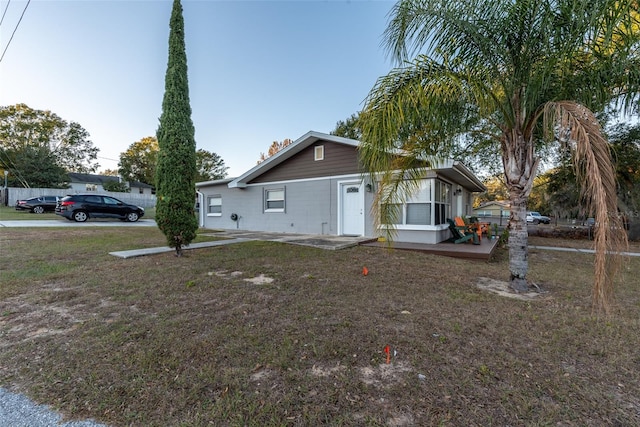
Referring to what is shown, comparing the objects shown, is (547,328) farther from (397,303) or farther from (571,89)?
(571,89)

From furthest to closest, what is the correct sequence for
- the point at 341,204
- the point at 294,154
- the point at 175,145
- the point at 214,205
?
1. the point at 214,205
2. the point at 294,154
3. the point at 341,204
4. the point at 175,145

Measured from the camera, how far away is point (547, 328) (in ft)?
9.70

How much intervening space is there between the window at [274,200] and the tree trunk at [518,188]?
28.3ft

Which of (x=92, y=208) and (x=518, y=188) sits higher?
(x=518, y=188)

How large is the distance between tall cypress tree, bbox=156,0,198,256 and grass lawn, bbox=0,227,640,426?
154cm

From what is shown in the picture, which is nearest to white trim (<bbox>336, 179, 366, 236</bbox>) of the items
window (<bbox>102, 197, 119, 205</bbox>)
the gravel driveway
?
the gravel driveway

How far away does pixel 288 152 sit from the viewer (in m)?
10.9

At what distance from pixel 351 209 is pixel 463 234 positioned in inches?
147

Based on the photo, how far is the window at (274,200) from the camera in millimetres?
11703

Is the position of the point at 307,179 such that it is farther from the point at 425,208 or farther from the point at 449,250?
the point at 449,250

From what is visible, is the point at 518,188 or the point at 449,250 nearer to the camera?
the point at 518,188

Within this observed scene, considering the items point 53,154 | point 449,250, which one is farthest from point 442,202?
point 53,154

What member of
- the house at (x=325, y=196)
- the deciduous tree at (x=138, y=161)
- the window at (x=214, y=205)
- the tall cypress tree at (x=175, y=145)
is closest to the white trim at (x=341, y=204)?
the house at (x=325, y=196)

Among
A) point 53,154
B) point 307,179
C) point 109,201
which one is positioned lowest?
point 109,201
